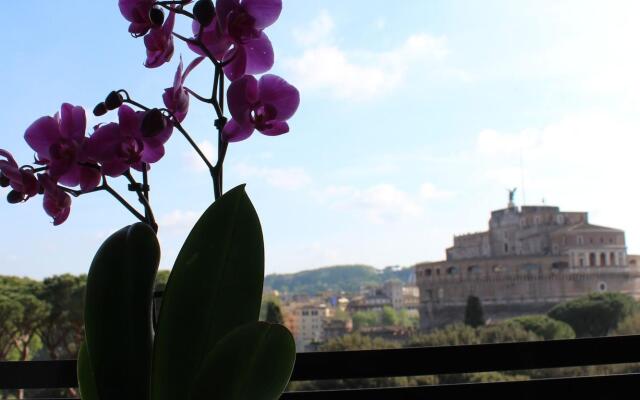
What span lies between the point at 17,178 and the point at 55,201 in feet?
0.09

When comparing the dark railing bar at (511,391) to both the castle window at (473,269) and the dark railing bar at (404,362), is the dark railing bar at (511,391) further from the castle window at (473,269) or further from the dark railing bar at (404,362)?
the castle window at (473,269)

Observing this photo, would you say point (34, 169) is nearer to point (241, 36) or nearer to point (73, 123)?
point (73, 123)

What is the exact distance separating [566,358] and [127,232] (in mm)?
457

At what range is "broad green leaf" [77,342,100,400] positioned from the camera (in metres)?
0.44

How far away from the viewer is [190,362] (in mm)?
401

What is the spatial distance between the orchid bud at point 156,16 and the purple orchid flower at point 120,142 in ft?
0.19

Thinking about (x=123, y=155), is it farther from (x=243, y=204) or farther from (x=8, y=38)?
(x=8, y=38)

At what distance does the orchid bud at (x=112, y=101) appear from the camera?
427mm

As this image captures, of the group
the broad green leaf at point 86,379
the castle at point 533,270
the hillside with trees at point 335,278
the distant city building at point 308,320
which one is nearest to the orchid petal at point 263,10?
the broad green leaf at point 86,379

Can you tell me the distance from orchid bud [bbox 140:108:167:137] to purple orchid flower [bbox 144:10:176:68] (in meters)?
0.06

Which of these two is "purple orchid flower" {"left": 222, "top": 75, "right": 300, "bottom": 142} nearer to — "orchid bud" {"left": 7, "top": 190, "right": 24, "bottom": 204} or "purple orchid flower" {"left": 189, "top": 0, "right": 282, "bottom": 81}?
"purple orchid flower" {"left": 189, "top": 0, "right": 282, "bottom": 81}

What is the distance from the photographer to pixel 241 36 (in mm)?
435

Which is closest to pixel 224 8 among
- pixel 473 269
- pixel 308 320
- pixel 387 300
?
pixel 473 269

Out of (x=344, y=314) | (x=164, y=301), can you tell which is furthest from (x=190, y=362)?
(x=344, y=314)
